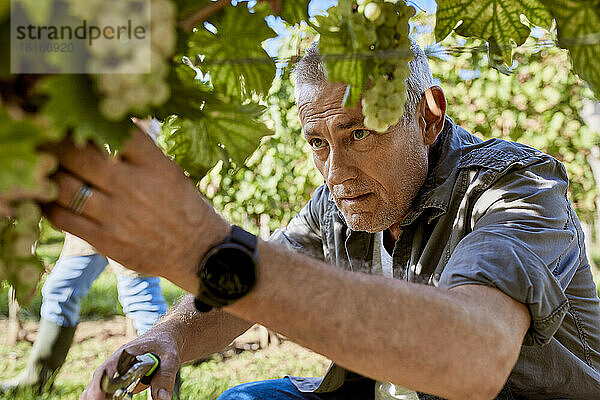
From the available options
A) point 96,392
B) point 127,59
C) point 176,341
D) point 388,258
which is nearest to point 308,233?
point 388,258

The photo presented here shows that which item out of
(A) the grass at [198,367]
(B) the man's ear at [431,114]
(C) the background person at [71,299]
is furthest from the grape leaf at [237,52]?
(A) the grass at [198,367]

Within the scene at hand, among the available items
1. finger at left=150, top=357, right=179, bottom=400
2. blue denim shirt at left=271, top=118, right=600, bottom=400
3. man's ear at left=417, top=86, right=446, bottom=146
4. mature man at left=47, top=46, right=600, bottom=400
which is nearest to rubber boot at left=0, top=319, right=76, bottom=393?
mature man at left=47, top=46, right=600, bottom=400

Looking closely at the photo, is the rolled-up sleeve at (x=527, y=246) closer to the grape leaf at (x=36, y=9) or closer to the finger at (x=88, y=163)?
the finger at (x=88, y=163)

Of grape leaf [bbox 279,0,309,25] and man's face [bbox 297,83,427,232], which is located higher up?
grape leaf [bbox 279,0,309,25]

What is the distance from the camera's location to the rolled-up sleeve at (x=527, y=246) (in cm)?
130

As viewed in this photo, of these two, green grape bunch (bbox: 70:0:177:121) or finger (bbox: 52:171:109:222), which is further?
finger (bbox: 52:171:109:222)

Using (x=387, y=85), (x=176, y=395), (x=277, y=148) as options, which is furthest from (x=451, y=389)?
(x=277, y=148)

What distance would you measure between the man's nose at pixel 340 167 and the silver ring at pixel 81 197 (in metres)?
1.17

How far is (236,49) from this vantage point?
111cm

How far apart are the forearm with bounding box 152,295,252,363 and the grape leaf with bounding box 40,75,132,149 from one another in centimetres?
122

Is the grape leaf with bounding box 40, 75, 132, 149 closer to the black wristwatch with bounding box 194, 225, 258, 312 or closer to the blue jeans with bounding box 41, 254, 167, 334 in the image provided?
the black wristwatch with bounding box 194, 225, 258, 312

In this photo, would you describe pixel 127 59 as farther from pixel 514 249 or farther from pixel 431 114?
pixel 431 114

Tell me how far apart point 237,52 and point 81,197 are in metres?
0.42

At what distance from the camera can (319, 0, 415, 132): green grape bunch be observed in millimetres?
985
